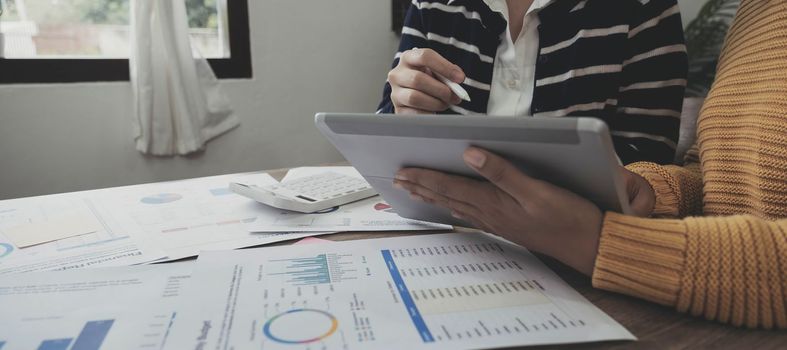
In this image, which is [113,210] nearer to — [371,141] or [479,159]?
[371,141]

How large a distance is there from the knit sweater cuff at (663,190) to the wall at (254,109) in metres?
1.53

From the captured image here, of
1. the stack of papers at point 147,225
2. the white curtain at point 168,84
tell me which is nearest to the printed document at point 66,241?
the stack of papers at point 147,225

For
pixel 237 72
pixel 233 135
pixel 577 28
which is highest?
pixel 577 28

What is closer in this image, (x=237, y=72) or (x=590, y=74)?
(x=590, y=74)

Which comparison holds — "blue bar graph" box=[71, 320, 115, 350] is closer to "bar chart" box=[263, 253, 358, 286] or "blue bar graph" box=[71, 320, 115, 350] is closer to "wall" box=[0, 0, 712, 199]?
"bar chart" box=[263, 253, 358, 286]

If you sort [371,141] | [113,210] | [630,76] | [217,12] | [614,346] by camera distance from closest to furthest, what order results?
[614,346], [371,141], [113,210], [630,76], [217,12]

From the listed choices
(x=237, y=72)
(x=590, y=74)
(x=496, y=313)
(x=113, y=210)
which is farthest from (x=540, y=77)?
(x=237, y=72)

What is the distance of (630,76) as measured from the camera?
88 centimetres

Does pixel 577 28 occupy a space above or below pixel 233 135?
above

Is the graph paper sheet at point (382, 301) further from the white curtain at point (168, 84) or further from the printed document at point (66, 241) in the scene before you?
the white curtain at point (168, 84)

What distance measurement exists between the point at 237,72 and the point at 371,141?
4.90ft

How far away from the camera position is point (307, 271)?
46 cm

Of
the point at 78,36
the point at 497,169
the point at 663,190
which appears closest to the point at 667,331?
the point at 497,169

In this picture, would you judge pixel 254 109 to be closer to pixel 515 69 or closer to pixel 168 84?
pixel 168 84
